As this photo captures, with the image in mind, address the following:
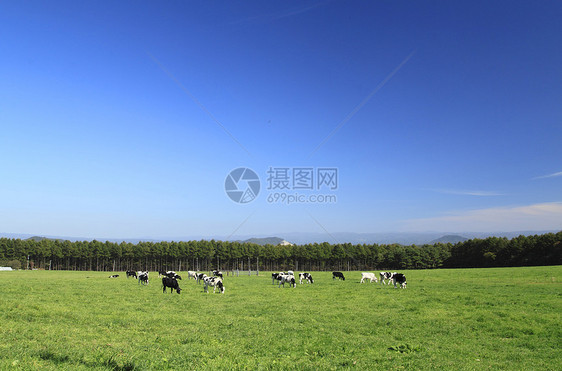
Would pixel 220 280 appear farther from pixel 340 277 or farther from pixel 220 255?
pixel 220 255

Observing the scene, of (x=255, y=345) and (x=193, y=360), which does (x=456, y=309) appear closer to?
(x=255, y=345)

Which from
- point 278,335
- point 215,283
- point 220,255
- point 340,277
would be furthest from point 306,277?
point 220,255

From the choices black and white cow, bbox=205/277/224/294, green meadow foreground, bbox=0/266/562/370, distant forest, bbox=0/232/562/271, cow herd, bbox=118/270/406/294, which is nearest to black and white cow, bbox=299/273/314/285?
cow herd, bbox=118/270/406/294

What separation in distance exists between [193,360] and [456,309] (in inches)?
527

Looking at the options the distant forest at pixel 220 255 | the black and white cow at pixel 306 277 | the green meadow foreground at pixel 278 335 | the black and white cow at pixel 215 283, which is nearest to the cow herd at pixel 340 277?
the black and white cow at pixel 306 277

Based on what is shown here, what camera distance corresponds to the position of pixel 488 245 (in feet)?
290

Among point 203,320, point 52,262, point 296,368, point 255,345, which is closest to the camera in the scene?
point 296,368

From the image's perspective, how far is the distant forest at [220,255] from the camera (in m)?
96.6

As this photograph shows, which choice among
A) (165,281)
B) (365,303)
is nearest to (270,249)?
(165,281)

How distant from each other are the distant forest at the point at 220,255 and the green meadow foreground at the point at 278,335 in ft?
267

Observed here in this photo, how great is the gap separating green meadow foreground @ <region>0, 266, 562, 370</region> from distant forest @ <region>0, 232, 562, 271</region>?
267 ft

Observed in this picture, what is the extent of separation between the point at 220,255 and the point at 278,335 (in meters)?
94.0

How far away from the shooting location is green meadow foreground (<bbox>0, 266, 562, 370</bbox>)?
8.59 meters

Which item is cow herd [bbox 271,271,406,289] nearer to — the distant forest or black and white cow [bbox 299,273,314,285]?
black and white cow [bbox 299,273,314,285]
